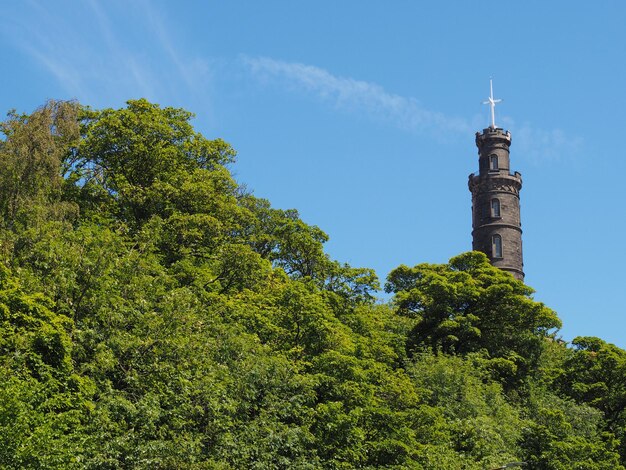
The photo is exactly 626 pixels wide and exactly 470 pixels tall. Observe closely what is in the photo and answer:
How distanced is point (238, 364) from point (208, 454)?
4333 millimetres

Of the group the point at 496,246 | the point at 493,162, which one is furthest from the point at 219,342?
the point at 493,162

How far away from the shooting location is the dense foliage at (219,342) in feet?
86.1

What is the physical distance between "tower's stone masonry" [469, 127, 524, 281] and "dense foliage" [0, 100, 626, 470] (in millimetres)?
20502

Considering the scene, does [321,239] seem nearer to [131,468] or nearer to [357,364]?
[357,364]

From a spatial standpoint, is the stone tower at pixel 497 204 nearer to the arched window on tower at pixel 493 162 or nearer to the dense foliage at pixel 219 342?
the arched window on tower at pixel 493 162

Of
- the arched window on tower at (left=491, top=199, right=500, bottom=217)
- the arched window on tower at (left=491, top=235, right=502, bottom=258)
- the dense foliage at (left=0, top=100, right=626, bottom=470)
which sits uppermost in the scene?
the arched window on tower at (left=491, top=199, right=500, bottom=217)

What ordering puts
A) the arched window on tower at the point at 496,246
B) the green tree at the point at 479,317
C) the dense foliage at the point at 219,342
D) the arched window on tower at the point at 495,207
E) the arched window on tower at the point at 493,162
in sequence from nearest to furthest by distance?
1. the dense foliage at the point at 219,342
2. the green tree at the point at 479,317
3. the arched window on tower at the point at 496,246
4. the arched window on tower at the point at 495,207
5. the arched window on tower at the point at 493,162

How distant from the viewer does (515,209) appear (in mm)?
82312

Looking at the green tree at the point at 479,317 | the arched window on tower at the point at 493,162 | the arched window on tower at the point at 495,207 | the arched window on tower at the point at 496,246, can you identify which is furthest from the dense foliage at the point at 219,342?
the arched window on tower at the point at 493,162

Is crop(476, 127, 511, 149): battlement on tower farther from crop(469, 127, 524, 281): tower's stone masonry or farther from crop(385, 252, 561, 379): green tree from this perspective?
crop(385, 252, 561, 379): green tree

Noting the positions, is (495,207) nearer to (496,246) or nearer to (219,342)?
(496,246)

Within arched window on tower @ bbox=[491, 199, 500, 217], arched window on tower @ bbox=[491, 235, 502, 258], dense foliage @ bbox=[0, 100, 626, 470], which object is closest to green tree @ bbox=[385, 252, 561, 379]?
dense foliage @ bbox=[0, 100, 626, 470]

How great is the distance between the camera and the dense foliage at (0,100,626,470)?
26250 mm

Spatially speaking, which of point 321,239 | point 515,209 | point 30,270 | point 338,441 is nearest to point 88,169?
point 321,239
